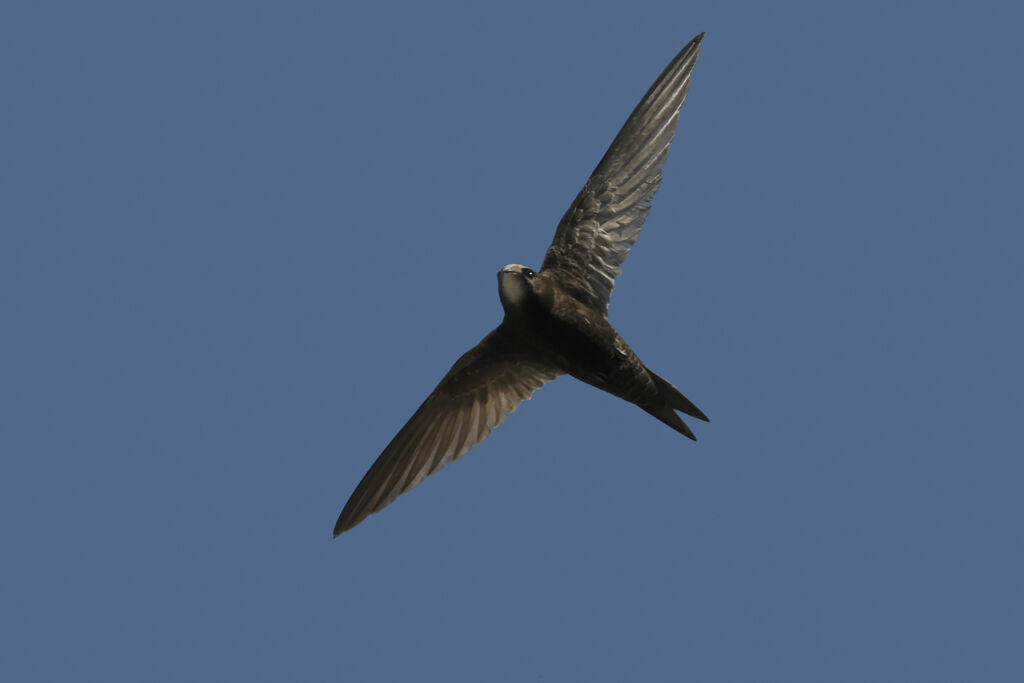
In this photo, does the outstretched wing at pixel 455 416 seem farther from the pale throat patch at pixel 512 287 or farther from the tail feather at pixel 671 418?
the tail feather at pixel 671 418

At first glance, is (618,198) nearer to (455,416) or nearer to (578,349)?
(578,349)

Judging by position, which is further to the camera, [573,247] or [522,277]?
[573,247]

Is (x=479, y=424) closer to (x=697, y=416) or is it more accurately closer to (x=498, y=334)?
(x=498, y=334)

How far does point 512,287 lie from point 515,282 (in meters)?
0.04

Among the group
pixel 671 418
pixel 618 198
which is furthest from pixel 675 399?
pixel 618 198

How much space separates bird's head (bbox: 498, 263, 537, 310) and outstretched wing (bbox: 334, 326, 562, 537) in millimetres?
363

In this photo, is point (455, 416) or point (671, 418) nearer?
point (455, 416)

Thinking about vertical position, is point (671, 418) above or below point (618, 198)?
below

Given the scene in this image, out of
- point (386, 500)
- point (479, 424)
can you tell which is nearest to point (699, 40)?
→ point (479, 424)

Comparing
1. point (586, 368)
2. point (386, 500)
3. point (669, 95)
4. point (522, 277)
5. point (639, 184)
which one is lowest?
point (386, 500)

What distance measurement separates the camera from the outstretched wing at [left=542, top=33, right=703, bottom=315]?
6789 mm

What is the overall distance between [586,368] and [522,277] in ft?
2.63

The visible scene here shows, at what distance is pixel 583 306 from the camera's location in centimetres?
664

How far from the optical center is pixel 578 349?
6.59 m
